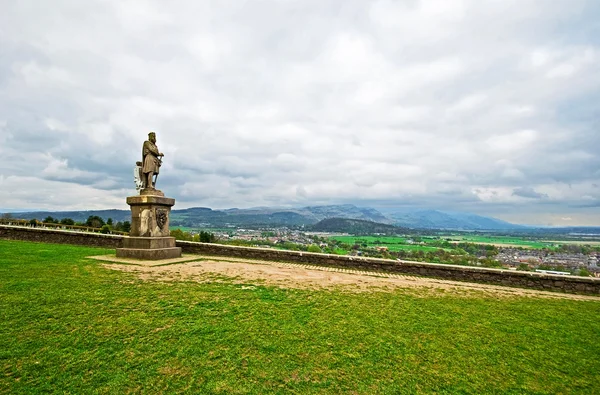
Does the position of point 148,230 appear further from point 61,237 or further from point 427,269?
point 427,269

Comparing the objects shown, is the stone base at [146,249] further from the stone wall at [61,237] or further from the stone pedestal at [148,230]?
the stone wall at [61,237]

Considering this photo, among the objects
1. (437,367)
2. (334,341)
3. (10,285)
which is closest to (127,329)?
(334,341)

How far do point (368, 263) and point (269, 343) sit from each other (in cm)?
830

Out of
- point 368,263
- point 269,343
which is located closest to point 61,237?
point 368,263

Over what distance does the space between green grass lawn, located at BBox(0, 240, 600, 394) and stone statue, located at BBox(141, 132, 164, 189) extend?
5928 millimetres

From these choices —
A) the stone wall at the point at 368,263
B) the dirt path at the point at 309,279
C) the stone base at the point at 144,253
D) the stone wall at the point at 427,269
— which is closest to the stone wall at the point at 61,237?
the stone wall at the point at 368,263

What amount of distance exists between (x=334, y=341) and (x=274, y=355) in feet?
3.35

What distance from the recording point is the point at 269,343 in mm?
4098

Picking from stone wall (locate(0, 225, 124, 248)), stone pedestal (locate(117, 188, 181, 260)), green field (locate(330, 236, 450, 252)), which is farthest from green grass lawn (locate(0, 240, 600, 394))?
green field (locate(330, 236, 450, 252))

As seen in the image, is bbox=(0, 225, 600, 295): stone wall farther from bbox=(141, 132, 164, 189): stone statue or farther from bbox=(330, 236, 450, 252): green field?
bbox=(330, 236, 450, 252): green field

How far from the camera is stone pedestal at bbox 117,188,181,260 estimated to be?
10992 mm

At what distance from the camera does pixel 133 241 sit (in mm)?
11266

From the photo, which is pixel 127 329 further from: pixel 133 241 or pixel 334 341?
pixel 133 241

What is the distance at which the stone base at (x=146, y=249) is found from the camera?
10852mm
